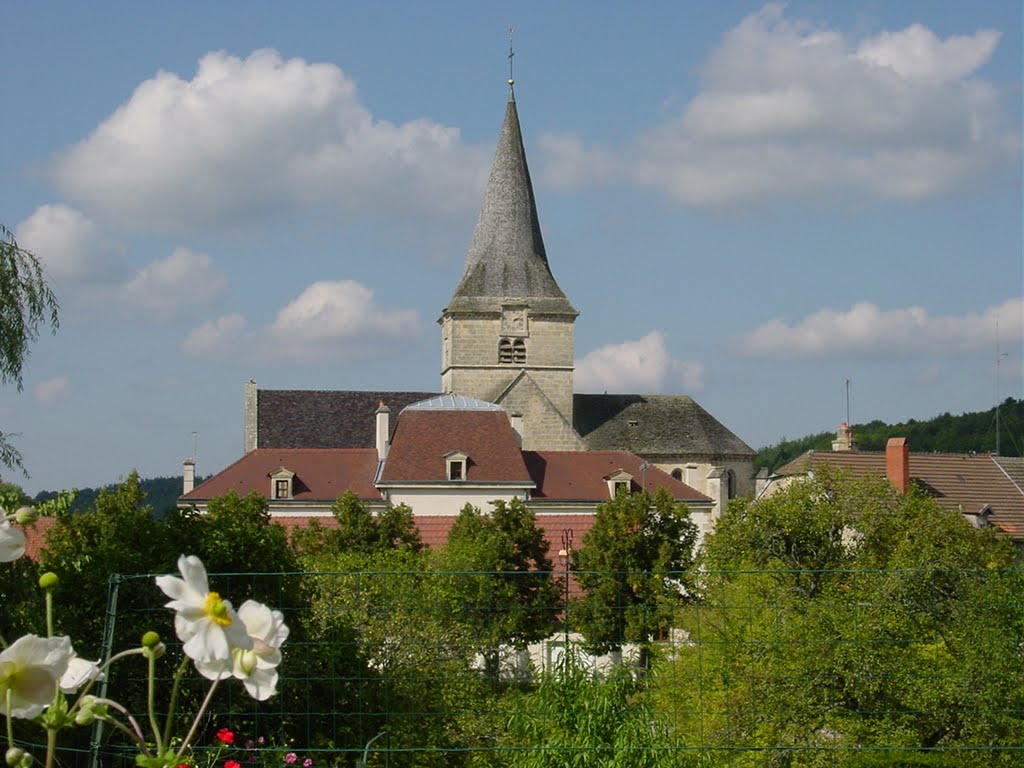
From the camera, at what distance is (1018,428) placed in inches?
2427

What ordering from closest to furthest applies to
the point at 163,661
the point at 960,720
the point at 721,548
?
the point at 163,661, the point at 960,720, the point at 721,548

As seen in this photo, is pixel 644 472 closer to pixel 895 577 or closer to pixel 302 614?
pixel 895 577

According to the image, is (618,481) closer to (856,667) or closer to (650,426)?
(650,426)

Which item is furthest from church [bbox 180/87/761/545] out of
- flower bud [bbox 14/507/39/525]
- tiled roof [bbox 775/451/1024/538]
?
flower bud [bbox 14/507/39/525]

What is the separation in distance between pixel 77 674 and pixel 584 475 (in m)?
45.2

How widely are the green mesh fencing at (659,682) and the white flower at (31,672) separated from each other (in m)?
6.57

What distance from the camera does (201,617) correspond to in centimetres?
199

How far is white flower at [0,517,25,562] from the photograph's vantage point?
2103 mm

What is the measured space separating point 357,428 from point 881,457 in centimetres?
2384

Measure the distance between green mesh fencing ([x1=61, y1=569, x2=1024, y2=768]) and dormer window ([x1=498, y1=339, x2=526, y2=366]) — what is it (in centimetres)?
4125

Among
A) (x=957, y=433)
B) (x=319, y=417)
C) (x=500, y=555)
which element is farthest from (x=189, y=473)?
(x=957, y=433)

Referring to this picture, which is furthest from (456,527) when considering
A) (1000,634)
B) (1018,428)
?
(1018,428)

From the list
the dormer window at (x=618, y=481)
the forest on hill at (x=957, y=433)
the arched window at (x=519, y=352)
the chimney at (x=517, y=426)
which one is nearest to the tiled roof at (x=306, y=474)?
the chimney at (x=517, y=426)

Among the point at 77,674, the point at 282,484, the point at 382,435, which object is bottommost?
the point at 282,484
